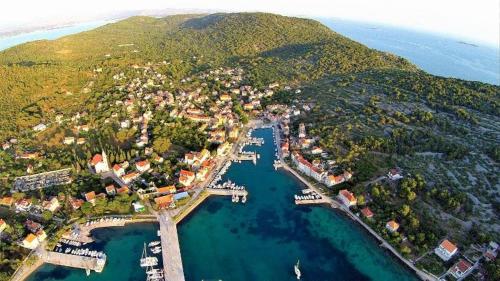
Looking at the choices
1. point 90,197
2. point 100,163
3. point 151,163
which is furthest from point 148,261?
point 100,163

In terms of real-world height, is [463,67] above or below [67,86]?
below

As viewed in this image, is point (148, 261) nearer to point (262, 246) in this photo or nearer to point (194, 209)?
point (194, 209)

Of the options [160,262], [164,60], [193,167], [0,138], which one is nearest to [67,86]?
[0,138]

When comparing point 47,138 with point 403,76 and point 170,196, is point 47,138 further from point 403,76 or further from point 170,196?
point 403,76

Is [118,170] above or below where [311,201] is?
above

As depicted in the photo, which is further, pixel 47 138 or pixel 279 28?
pixel 279 28

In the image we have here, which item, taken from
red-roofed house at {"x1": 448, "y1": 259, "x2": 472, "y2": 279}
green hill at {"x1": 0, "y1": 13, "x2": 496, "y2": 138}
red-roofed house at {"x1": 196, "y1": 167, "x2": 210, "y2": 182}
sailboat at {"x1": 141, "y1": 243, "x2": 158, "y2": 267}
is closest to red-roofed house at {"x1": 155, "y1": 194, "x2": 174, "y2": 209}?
red-roofed house at {"x1": 196, "y1": 167, "x2": 210, "y2": 182}

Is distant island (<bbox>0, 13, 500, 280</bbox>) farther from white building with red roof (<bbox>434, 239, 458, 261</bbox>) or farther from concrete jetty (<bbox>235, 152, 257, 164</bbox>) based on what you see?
concrete jetty (<bbox>235, 152, 257, 164</bbox>)
